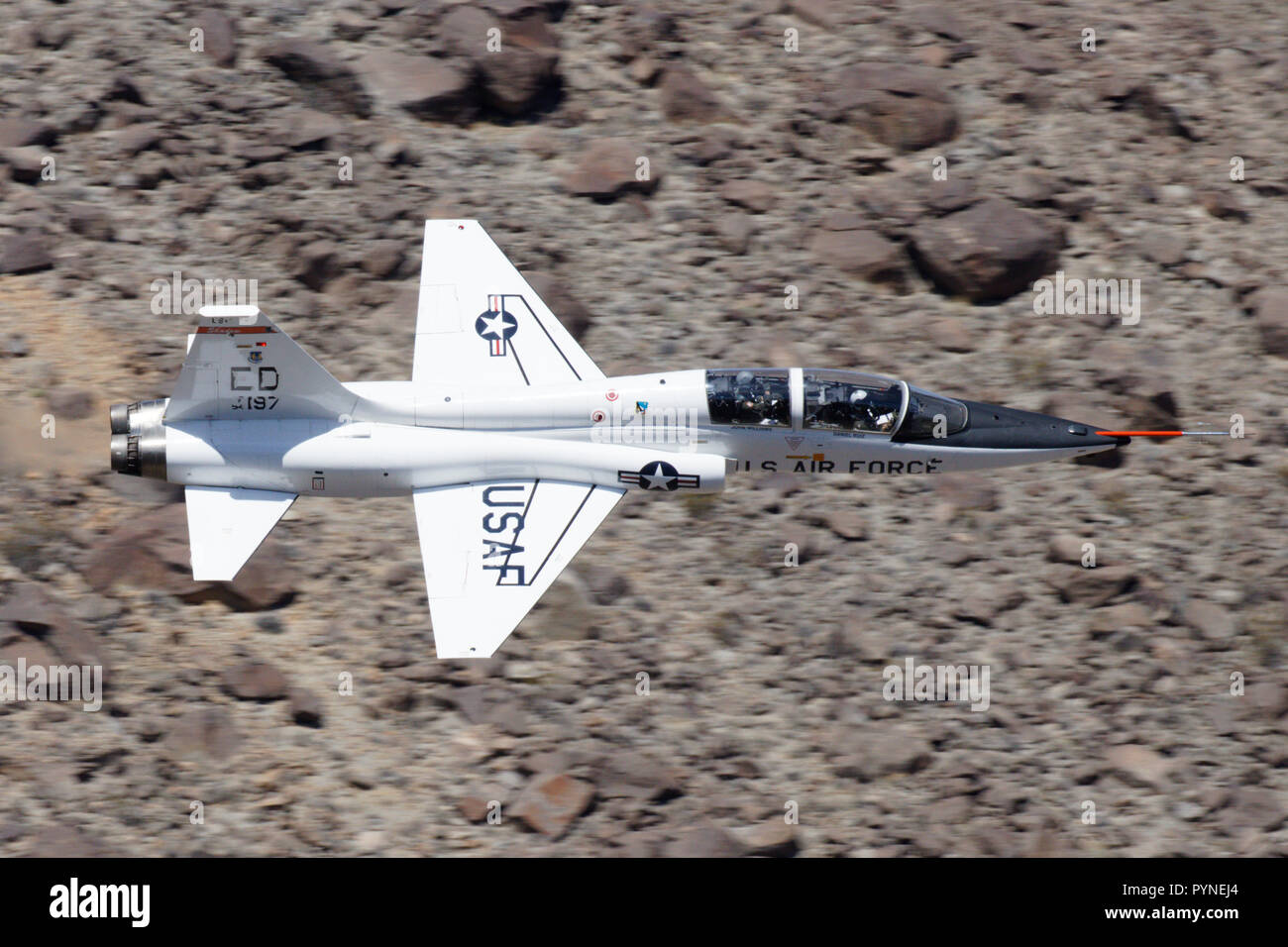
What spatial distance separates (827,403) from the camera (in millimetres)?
24797

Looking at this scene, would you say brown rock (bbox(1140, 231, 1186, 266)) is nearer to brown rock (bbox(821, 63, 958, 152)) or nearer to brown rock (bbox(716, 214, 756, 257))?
brown rock (bbox(821, 63, 958, 152))

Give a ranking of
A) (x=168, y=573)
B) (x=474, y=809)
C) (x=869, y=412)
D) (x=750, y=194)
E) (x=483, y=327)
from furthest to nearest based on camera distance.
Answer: (x=750, y=194) < (x=168, y=573) < (x=474, y=809) < (x=483, y=327) < (x=869, y=412)

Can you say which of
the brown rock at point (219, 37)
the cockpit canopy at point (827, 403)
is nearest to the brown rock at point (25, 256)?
the brown rock at point (219, 37)

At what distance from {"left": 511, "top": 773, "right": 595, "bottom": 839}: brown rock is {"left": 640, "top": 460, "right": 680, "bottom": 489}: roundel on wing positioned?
6.09 metres

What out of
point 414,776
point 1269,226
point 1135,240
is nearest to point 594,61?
point 1135,240

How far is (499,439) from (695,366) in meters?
8.53

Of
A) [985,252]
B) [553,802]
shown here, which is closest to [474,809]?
[553,802]

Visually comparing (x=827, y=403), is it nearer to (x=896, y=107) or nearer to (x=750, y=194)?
(x=750, y=194)

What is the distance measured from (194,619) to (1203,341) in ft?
72.8

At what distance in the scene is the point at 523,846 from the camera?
27.2 m

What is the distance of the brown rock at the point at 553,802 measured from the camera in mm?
27297

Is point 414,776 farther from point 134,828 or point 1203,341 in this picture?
point 1203,341

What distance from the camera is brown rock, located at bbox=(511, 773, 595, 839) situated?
27.3m

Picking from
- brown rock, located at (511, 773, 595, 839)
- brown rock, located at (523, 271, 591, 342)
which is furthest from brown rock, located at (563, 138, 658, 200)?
brown rock, located at (511, 773, 595, 839)
